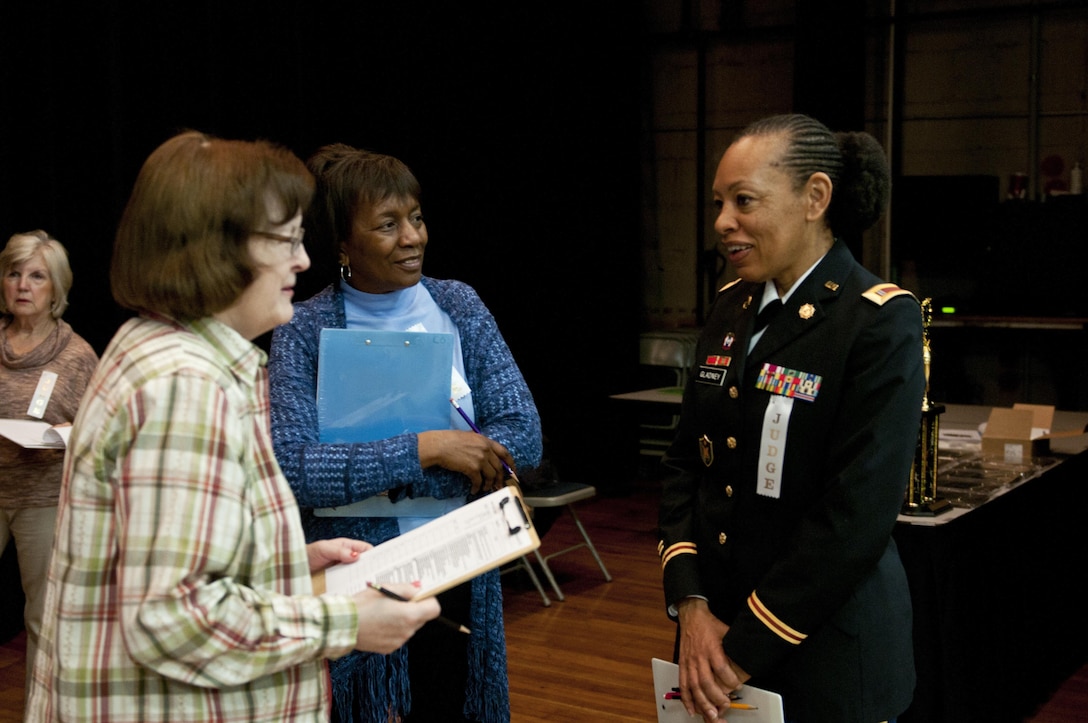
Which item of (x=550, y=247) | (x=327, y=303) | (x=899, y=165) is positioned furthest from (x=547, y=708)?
(x=899, y=165)

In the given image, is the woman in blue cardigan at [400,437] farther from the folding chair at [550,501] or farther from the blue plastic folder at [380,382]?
the folding chair at [550,501]

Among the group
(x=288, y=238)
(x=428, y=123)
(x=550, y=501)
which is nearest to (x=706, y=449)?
(x=288, y=238)

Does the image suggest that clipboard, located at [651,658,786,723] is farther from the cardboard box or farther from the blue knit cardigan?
the cardboard box

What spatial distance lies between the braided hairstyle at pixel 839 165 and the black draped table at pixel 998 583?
1.32 m

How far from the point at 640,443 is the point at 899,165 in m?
2.93

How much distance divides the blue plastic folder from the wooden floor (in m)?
2.28

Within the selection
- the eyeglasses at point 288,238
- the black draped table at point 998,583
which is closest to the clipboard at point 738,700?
the eyeglasses at point 288,238

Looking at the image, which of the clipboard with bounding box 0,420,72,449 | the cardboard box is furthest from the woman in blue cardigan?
the cardboard box

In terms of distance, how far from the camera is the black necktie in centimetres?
185

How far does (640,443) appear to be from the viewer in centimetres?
883

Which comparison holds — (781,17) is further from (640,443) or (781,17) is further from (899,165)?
(640,443)

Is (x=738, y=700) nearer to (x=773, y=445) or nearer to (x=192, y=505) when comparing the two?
(x=773, y=445)

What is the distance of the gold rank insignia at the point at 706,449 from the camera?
1886mm

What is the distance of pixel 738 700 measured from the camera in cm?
174
